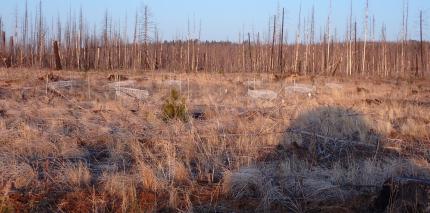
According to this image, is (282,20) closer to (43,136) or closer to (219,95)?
(219,95)

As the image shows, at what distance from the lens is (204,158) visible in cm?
591

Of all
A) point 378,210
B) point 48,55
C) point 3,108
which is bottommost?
point 378,210

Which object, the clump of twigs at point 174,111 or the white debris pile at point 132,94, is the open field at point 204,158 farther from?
the white debris pile at point 132,94

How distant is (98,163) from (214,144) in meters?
1.61

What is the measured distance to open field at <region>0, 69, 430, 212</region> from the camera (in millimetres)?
4430

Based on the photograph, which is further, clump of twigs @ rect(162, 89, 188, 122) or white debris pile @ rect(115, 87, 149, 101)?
white debris pile @ rect(115, 87, 149, 101)

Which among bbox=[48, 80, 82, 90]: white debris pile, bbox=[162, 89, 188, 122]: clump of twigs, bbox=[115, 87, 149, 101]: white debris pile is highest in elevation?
bbox=[48, 80, 82, 90]: white debris pile

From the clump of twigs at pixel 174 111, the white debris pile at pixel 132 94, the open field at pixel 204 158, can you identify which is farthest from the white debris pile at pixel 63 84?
the clump of twigs at pixel 174 111

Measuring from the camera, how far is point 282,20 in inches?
1340

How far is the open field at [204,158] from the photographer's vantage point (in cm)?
443

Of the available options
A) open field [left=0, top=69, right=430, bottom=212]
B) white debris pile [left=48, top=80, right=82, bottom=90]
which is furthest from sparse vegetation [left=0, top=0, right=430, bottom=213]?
white debris pile [left=48, top=80, right=82, bottom=90]

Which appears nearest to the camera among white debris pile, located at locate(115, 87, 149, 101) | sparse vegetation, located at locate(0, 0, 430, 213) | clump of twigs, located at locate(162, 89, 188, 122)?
sparse vegetation, located at locate(0, 0, 430, 213)

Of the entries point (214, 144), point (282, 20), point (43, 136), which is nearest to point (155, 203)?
point (214, 144)

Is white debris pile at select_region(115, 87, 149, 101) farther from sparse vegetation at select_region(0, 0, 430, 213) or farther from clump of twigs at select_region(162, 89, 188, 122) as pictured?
clump of twigs at select_region(162, 89, 188, 122)
